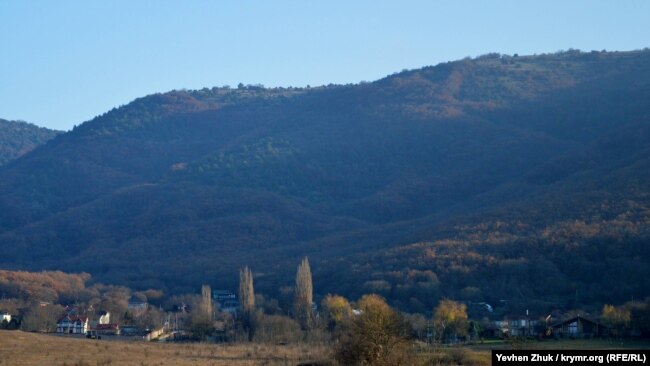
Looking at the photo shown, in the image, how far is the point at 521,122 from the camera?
526 ft

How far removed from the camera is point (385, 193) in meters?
139

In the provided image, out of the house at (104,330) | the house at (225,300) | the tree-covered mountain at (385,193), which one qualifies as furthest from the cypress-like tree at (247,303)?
the tree-covered mountain at (385,193)

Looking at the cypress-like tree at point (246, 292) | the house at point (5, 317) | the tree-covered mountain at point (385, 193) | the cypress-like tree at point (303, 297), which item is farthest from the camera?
the tree-covered mountain at point (385, 193)

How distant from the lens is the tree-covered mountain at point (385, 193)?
77.2 m

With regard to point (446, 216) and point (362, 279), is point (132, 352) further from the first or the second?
point (446, 216)

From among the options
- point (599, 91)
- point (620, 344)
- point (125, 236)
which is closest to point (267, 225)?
point (125, 236)

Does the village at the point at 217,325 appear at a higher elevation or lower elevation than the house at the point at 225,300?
lower

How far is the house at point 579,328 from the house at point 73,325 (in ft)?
100

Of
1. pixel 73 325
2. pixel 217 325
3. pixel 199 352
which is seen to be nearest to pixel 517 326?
pixel 199 352

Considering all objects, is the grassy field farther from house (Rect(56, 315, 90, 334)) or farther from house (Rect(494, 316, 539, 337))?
house (Rect(56, 315, 90, 334))

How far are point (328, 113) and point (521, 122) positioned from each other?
127 feet

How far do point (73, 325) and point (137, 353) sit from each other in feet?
69.9

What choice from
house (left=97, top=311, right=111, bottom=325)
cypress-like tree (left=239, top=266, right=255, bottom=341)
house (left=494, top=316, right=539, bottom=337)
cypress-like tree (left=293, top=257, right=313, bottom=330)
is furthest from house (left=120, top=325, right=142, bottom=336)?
house (left=494, top=316, right=539, bottom=337)

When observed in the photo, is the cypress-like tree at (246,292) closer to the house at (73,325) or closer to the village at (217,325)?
the village at (217,325)
